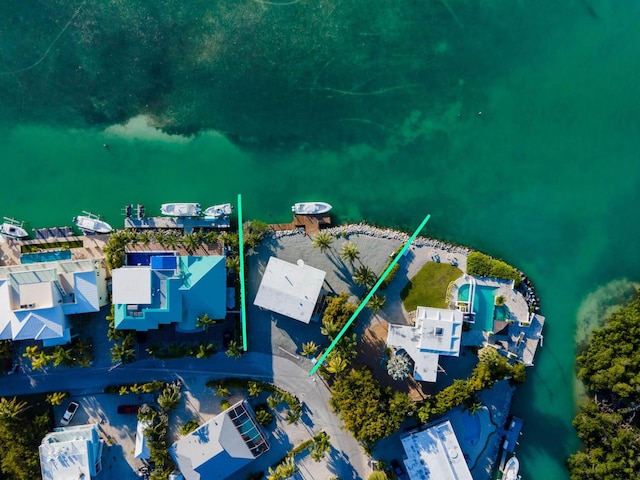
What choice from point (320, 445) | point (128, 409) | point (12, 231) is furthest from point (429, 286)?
point (12, 231)

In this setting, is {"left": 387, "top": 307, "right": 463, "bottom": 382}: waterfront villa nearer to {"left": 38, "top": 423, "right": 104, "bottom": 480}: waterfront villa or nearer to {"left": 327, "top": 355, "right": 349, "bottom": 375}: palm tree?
{"left": 327, "top": 355, "right": 349, "bottom": 375}: palm tree

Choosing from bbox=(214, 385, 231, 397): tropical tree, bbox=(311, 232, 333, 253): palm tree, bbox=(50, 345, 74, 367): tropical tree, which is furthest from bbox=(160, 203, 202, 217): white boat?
bbox=(214, 385, 231, 397): tropical tree

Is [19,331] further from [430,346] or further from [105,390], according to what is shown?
[430,346]

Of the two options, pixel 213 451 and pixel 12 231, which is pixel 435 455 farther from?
pixel 12 231

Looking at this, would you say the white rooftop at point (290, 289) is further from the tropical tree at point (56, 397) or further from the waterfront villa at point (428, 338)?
the tropical tree at point (56, 397)

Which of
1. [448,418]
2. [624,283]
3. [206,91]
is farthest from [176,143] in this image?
[624,283]
